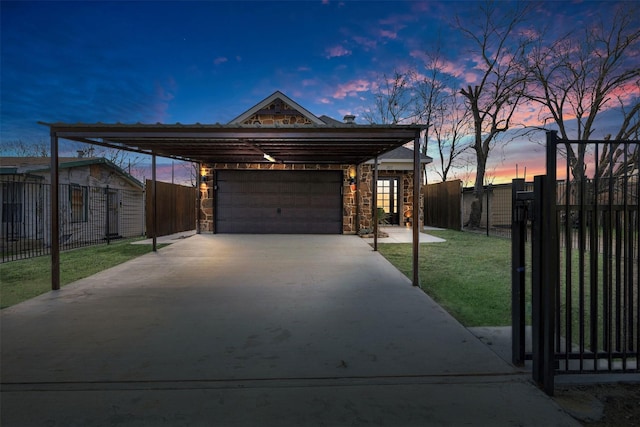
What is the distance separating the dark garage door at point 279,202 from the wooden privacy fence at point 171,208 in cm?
194

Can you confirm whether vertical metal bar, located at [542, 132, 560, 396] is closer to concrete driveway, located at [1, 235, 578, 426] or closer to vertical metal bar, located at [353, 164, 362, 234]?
concrete driveway, located at [1, 235, 578, 426]

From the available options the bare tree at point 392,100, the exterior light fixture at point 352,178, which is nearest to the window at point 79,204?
the exterior light fixture at point 352,178

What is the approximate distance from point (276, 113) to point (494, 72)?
38.3 ft

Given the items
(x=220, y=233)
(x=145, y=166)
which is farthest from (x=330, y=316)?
(x=145, y=166)

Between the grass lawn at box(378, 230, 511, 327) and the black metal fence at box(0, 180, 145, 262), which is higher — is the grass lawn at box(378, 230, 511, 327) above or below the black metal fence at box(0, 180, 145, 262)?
below

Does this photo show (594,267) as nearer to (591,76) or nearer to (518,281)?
(518,281)

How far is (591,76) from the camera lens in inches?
687

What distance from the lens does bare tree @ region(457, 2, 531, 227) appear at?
17578mm

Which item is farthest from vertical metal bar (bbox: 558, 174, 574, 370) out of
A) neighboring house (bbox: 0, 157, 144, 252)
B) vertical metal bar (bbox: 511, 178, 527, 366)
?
neighboring house (bbox: 0, 157, 144, 252)

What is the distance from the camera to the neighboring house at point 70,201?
38.4 feet

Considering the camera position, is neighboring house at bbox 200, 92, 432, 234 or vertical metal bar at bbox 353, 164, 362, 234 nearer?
vertical metal bar at bbox 353, 164, 362, 234

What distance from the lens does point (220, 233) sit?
14.4m

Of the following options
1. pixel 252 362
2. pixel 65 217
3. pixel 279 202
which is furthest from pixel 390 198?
pixel 252 362

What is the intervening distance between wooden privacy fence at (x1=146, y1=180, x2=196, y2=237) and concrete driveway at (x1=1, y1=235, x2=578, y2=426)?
820 centimetres
